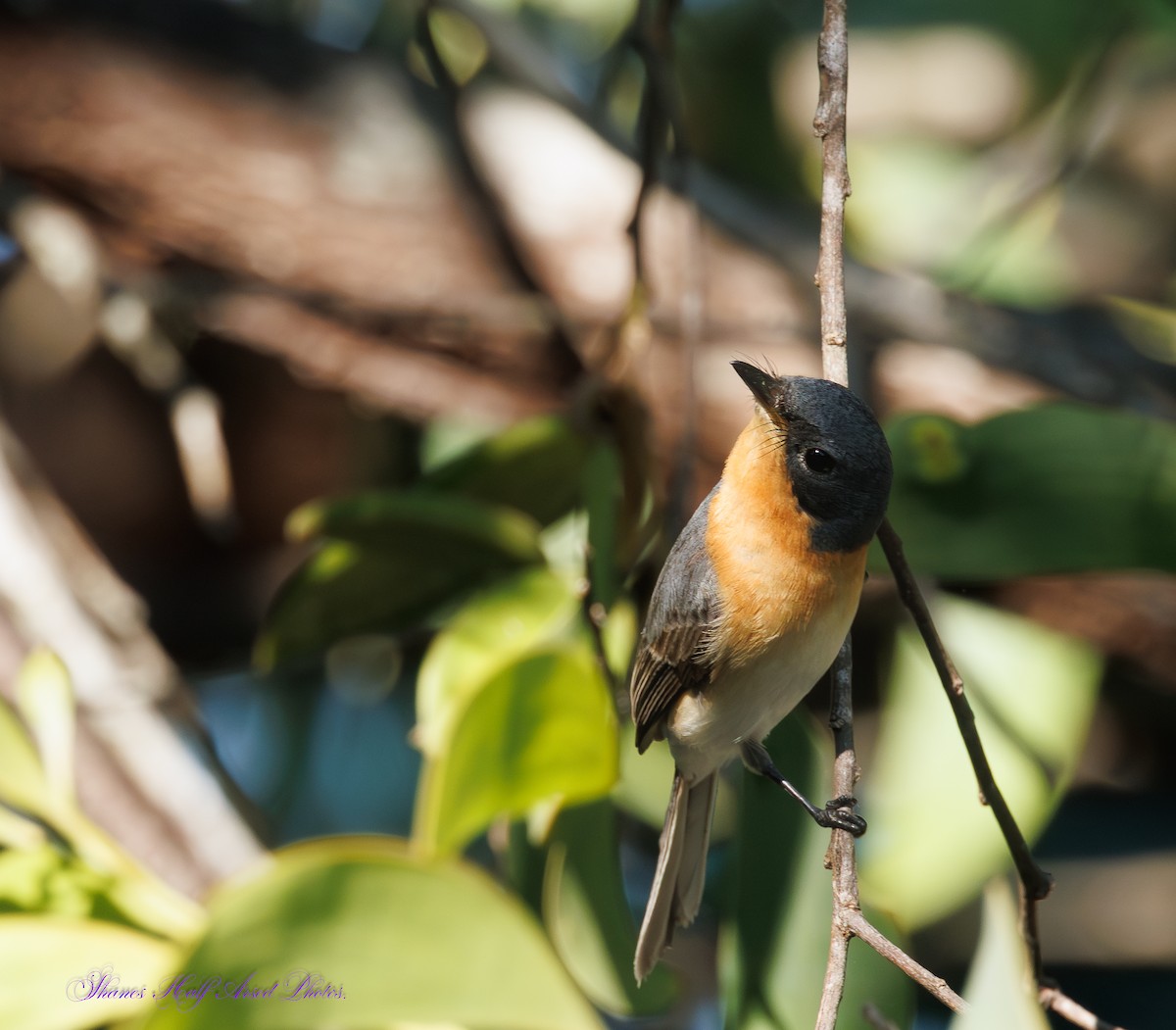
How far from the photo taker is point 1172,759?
2312 mm

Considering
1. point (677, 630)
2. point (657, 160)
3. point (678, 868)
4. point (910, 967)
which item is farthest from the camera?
point (657, 160)

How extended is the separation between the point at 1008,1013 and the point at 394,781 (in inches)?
69.2

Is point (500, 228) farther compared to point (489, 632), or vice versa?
point (500, 228)

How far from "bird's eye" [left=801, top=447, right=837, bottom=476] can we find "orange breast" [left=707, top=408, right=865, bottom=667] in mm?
48

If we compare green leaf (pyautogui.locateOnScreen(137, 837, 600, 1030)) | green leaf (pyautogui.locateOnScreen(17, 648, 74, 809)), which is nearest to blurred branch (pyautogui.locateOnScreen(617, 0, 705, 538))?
green leaf (pyautogui.locateOnScreen(137, 837, 600, 1030))

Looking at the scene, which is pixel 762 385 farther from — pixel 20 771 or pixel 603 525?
pixel 20 771

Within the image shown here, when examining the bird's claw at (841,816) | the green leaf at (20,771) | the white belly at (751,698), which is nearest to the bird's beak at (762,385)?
the white belly at (751,698)

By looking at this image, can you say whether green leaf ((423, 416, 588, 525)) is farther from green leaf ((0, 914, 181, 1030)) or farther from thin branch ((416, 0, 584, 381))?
green leaf ((0, 914, 181, 1030))

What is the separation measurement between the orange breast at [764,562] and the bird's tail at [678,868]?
328 mm

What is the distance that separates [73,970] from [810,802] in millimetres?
798

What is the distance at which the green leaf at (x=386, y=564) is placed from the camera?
155 centimetres

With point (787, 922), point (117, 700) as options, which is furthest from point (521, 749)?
point (117, 700)

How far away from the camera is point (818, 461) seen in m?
1.15

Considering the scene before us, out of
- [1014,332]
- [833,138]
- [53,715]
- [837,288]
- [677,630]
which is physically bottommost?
[53,715]
